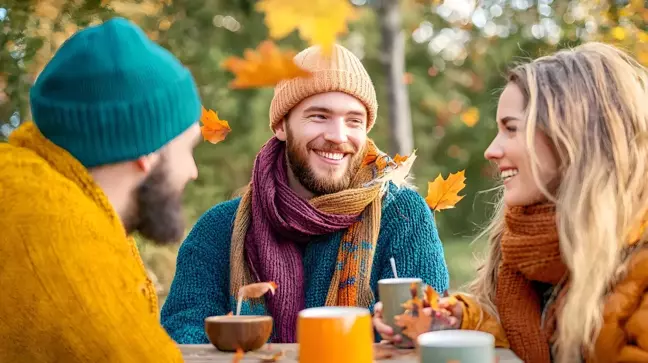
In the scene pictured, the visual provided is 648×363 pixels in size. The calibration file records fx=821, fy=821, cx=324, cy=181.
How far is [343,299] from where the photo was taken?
2592mm

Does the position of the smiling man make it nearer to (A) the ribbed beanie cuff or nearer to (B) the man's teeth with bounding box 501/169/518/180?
(B) the man's teeth with bounding box 501/169/518/180

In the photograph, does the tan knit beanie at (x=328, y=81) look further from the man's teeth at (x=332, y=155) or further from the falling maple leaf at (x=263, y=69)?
the falling maple leaf at (x=263, y=69)

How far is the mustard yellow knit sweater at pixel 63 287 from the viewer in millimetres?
1498

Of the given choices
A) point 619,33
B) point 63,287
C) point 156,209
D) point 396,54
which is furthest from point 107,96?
point 396,54

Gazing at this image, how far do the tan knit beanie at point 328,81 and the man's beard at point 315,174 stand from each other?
14 cm

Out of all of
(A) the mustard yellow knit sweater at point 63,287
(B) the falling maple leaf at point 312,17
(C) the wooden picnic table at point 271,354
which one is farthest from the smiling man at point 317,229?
(B) the falling maple leaf at point 312,17

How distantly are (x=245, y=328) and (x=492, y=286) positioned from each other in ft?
2.45

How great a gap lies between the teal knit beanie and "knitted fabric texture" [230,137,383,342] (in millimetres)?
953

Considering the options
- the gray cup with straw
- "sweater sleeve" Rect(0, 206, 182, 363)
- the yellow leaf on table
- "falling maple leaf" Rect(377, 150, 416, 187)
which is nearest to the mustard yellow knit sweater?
"sweater sleeve" Rect(0, 206, 182, 363)

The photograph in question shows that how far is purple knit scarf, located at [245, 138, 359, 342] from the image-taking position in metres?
2.66

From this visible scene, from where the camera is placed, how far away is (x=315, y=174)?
2.77m

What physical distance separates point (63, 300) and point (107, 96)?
461 millimetres

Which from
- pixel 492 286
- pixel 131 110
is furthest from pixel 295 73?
pixel 492 286

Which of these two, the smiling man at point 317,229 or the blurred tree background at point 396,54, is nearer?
the smiling man at point 317,229
